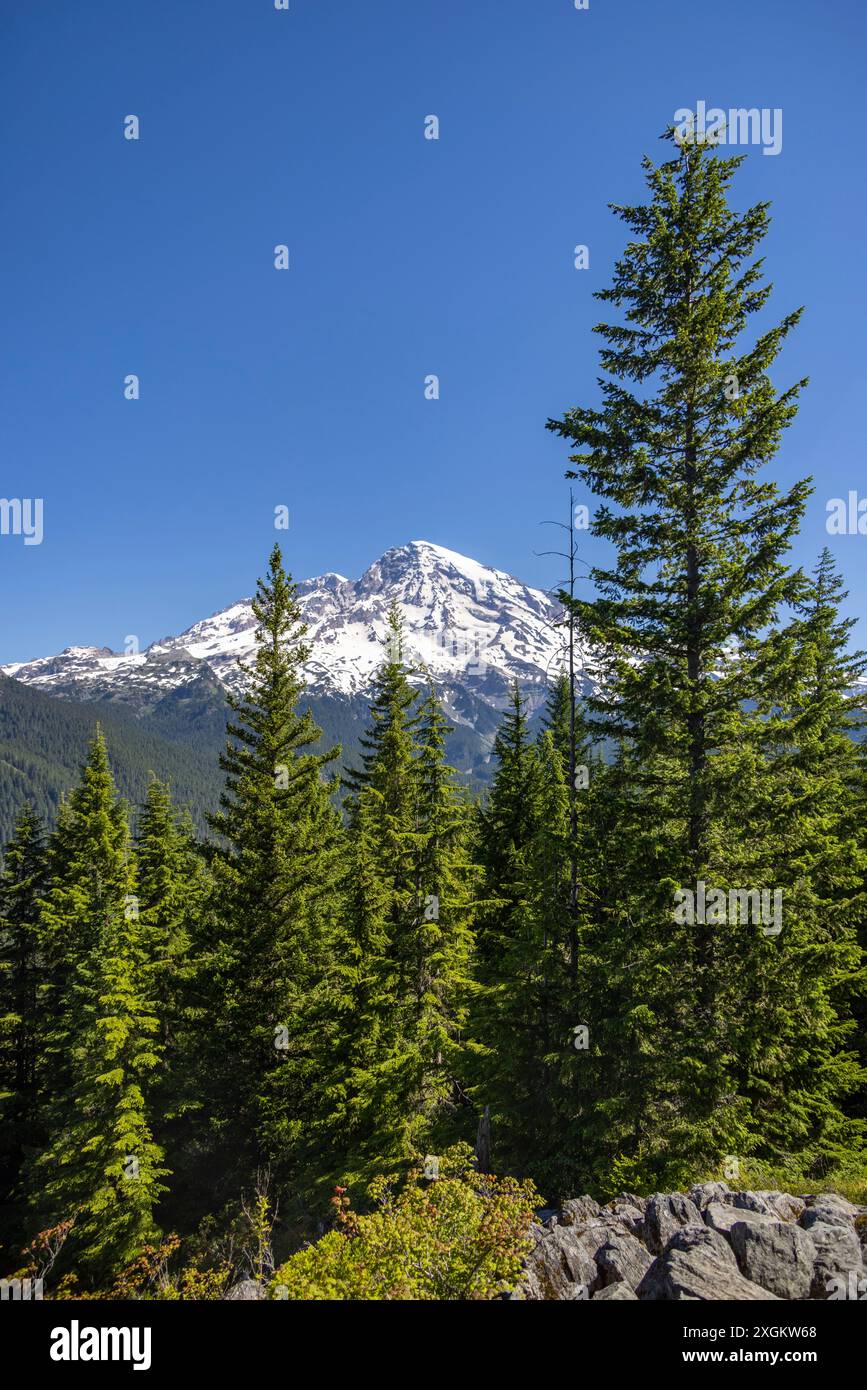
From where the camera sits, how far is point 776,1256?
20.3 ft

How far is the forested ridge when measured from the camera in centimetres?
997

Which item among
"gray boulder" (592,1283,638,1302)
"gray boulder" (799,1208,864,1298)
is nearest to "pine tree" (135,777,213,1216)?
"gray boulder" (592,1283,638,1302)

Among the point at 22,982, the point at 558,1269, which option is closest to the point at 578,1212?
the point at 558,1269

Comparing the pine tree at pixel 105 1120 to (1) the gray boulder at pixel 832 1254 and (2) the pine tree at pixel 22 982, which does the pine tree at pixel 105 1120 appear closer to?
(2) the pine tree at pixel 22 982

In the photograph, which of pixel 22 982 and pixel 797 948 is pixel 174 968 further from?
pixel 797 948

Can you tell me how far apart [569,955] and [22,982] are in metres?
26.3

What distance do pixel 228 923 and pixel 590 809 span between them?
11556mm

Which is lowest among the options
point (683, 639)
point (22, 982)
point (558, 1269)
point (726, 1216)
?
point (22, 982)

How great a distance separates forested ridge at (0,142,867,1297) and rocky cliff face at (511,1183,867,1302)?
0.85 m

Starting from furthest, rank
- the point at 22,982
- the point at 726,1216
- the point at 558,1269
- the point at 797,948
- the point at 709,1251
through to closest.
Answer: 1. the point at 22,982
2. the point at 797,948
3. the point at 726,1216
4. the point at 558,1269
5. the point at 709,1251

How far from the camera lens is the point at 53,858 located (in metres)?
27.0
